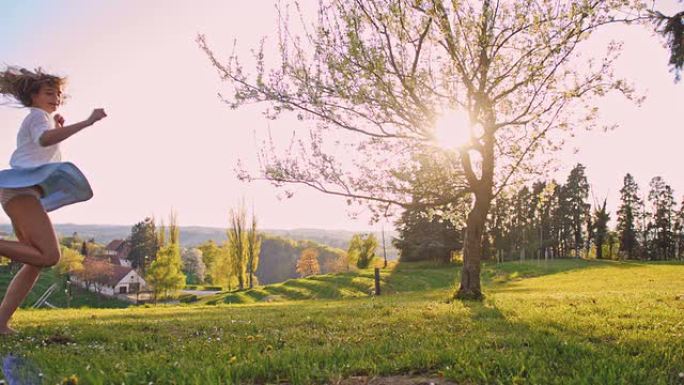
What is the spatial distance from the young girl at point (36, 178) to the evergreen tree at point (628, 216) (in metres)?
88.8

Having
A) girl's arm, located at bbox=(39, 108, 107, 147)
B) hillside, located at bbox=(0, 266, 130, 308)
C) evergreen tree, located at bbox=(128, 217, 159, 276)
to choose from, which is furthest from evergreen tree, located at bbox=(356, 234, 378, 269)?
girl's arm, located at bbox=(39, 108, 107, 147)

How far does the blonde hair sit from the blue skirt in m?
0.96

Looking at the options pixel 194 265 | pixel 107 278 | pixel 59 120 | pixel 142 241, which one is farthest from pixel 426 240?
pixel 194 265

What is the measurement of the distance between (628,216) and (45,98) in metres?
89.9

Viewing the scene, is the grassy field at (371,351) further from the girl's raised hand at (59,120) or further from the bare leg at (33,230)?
the girl's raised hand at (59,120)

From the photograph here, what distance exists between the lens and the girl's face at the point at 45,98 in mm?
5387

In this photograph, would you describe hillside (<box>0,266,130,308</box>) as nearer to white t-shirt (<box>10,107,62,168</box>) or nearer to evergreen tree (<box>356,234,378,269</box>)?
evergreen tree (<box>356,234,378,269</box>)

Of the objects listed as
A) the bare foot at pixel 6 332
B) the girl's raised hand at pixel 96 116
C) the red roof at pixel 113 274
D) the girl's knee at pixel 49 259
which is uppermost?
the girl's raised hand at pixel 96 116

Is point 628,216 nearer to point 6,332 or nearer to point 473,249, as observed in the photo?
point 473,249

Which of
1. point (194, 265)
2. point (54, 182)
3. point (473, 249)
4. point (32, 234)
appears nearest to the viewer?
point (32, 234)

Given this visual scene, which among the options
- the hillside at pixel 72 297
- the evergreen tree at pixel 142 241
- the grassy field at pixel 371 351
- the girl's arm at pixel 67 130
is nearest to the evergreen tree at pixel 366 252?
the hillside at pixel 72 297

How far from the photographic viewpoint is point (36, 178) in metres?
5.00

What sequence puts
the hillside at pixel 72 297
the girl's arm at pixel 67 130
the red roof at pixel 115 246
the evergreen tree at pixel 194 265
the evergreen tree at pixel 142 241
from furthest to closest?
the red roof at pixel 115 246
the evergreen tree at pixel 194 265
the evergreen tree at pixel 142 241
the hillside at pixel 72 297
the girl's arm at pixel 67 130

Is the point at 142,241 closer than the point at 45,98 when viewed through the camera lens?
No
